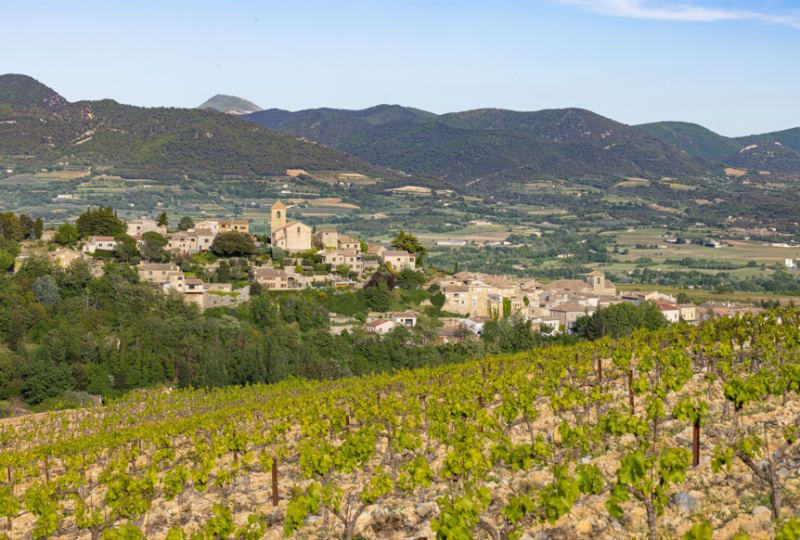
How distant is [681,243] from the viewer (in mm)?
148000

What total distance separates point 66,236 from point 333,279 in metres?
20.9

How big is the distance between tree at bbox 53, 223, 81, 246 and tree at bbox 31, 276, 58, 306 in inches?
277

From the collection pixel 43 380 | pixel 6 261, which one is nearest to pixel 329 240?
pixel 6 261

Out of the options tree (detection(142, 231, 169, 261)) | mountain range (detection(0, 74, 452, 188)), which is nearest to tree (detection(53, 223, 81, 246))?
tree (detection(142, 231, 169, 261))

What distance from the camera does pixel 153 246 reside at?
56.4 meters

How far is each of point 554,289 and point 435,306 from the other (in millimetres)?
16955

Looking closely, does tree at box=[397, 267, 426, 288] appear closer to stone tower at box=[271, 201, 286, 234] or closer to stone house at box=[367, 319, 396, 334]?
stone house at box=[367, 319, 396, 334]

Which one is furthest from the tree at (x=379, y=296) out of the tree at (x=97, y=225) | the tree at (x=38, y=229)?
the tree at (x=38, y=229)

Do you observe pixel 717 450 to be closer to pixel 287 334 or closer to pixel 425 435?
pixel 425 435

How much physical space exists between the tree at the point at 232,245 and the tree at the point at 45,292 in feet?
46.8

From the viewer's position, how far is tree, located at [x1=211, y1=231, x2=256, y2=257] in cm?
5959

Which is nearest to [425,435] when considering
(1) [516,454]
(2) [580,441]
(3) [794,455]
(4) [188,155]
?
(2) [580,441]

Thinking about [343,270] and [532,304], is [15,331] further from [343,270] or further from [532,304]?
[532,304]

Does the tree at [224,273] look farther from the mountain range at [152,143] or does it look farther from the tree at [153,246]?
the mountain range at [152,143]
